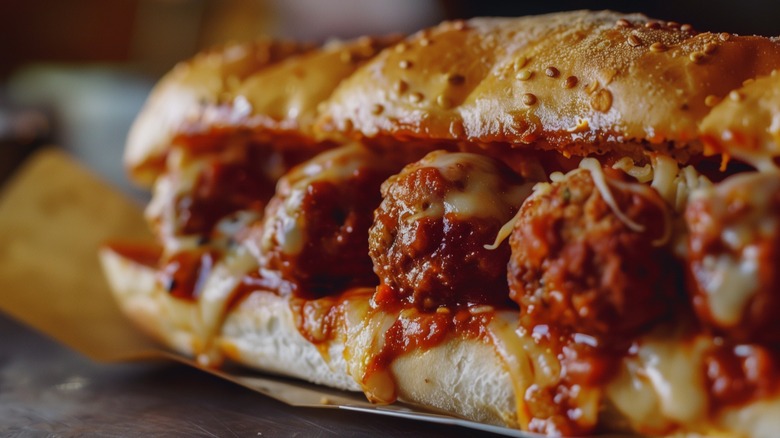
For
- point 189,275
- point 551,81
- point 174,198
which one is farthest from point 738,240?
point 174,198

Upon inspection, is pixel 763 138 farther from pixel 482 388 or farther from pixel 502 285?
pixel 482 388

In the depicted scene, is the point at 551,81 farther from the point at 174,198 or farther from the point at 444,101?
the point at 174,198

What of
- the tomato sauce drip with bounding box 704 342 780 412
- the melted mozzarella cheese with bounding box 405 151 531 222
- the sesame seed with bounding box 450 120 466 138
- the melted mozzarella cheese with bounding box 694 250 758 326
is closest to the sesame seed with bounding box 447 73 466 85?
the sesame seed with bounding box 450 120 466 138

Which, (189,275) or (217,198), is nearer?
(189,275)

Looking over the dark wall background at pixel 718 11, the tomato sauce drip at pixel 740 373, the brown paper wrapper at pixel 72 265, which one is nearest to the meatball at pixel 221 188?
the brown paper wrapper at pixel 72 265

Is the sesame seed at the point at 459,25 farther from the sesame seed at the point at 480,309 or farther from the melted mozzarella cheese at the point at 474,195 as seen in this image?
the sesame seed at the point at 480,309

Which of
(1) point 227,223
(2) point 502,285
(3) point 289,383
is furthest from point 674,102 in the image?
(1) point 227,223

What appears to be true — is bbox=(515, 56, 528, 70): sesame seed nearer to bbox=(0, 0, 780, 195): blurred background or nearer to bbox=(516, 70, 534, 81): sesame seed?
bbox=(516, 70, 534, 81): sesame seed
